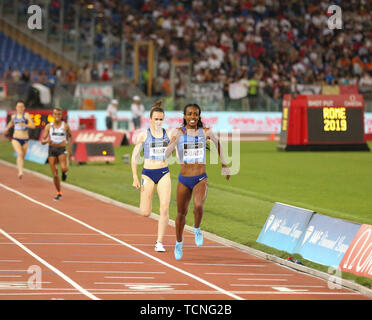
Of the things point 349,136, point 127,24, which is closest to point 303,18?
point 127,24

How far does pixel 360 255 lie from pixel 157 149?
3.55 metres

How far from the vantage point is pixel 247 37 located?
164 feet

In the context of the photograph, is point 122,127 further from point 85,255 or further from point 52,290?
point 52,290

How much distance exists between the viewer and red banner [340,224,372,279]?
1056 cm

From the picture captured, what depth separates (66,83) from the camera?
42625 millimetres

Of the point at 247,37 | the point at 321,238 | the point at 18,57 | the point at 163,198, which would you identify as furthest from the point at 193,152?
the point at 247,37

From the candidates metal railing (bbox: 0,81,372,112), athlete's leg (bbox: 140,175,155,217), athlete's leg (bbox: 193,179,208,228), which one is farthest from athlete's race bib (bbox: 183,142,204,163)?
metal railing (bbox: 0,81,372,112)

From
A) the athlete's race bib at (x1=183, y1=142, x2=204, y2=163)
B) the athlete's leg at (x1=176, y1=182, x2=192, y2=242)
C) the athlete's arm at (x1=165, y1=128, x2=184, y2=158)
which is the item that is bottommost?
the athlete's leg at (x1=176, y1=182, x2=192, y2=242)

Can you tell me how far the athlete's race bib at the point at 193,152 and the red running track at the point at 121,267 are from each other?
1.41 m

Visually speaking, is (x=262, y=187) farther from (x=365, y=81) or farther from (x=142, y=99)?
(x=365, y=81)

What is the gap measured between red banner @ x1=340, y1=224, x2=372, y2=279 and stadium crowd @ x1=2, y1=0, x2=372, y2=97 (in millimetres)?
34609

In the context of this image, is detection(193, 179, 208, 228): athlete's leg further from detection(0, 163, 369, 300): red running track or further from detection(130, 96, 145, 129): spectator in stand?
detection(130, 96, 145, 129): spectator in stand

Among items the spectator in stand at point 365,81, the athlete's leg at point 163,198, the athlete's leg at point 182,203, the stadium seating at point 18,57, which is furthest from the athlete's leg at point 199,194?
the spectator in stand at point 365,81

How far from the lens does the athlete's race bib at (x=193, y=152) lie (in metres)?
12.3
